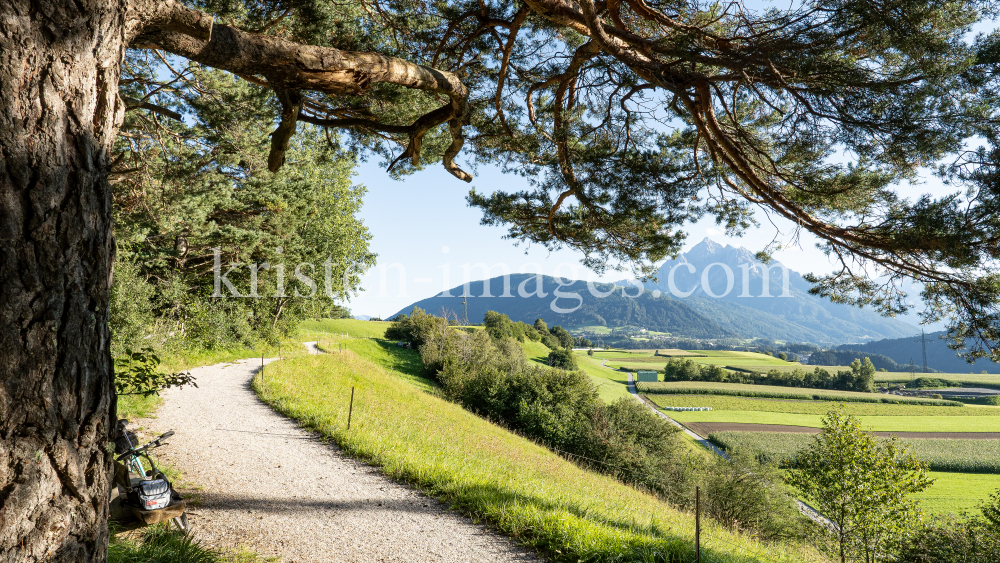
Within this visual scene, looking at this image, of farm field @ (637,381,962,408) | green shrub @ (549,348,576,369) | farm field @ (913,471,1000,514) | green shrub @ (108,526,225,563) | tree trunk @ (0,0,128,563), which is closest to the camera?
tree trunk @ (0,0,128,563)

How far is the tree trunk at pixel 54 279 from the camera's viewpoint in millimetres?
1722

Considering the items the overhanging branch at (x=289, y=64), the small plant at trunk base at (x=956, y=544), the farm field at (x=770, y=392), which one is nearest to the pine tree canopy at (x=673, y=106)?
the overhanging branch at (x=289, y=64)

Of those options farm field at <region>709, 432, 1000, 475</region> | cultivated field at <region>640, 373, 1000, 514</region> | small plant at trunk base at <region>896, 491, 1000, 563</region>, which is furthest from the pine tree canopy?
farm field at <region>709, 432, 1000, 475</region>

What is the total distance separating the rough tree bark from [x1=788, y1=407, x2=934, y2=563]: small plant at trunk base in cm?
1852

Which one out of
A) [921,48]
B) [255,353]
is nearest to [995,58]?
[921,48]

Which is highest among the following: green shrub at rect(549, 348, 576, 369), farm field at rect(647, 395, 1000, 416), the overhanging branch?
the overhanging branch

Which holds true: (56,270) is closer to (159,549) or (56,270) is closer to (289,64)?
(289,64)

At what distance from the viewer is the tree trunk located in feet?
5.65

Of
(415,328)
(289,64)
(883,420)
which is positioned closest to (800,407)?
(883,420)

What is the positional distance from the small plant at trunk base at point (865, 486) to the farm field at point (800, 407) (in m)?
49.6

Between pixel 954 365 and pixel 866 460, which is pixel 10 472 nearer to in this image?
pixel 866 460

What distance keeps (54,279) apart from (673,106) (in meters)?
5.96

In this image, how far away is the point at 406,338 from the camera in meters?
44.4

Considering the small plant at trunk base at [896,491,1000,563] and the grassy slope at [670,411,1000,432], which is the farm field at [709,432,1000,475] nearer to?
the grassy slope at [670,411,1000,432]
